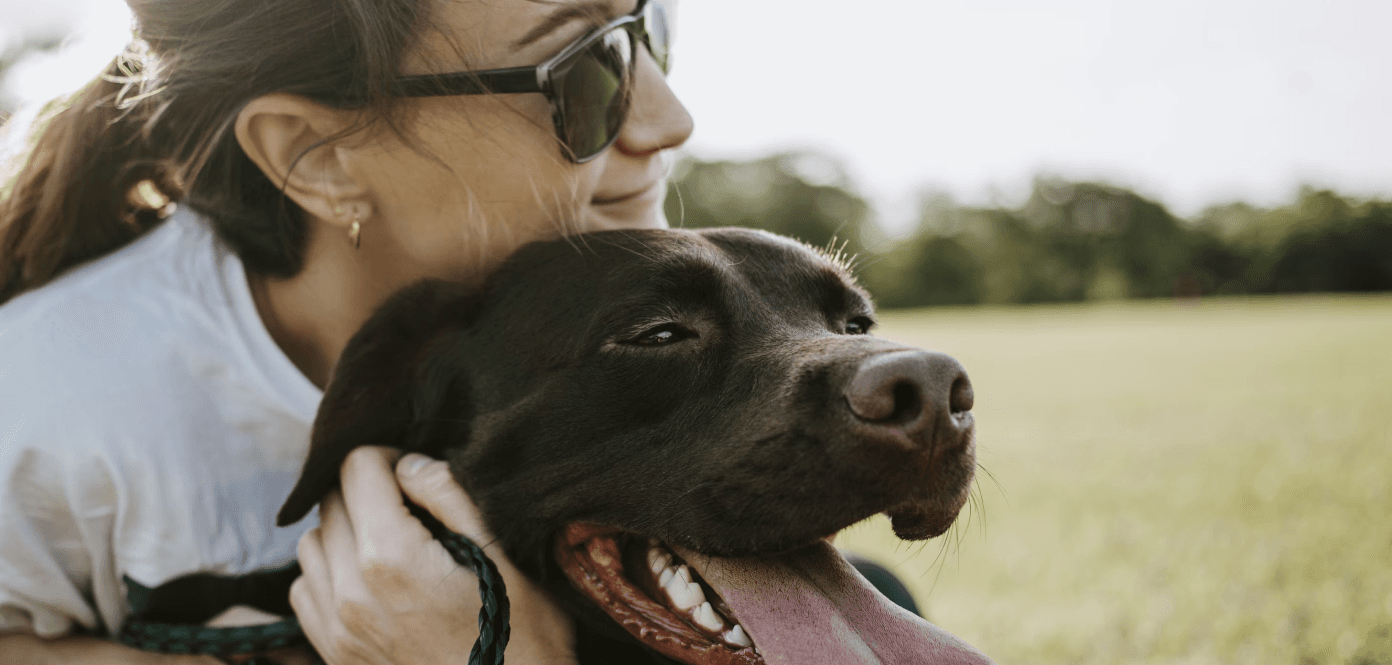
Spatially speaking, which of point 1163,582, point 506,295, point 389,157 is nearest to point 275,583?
point 506,295

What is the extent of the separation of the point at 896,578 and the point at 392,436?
1635 millimetres

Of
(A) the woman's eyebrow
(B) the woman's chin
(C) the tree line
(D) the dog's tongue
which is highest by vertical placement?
(A) the woman's eyebrow

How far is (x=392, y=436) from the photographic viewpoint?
2.58 metres

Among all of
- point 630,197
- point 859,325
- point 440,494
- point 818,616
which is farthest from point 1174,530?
point 440,494

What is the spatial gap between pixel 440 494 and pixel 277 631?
548 mm

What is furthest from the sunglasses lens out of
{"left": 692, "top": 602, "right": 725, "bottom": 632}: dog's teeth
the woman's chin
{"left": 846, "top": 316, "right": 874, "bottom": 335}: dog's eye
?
{"left": 692, "top": 602, "right": 725, "bottom": 632}: dog's teeth

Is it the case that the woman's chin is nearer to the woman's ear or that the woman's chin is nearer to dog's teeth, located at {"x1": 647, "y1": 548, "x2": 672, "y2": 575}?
the woman's ear

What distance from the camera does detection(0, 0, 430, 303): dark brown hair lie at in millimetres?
2375

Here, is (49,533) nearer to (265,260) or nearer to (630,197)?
(265,260)

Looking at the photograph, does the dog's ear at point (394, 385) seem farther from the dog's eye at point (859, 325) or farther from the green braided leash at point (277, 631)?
the dog's eye at point (859, 325)

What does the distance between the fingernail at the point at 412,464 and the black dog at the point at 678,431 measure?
0.21 ft

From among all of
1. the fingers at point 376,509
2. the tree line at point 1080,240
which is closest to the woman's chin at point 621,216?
the fingers at point 376,509

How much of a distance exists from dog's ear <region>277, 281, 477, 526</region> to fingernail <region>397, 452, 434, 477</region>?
0.27ft

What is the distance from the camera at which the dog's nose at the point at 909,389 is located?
1743 millimetres
